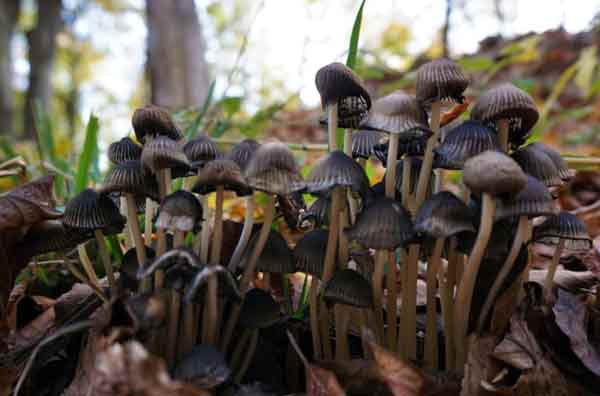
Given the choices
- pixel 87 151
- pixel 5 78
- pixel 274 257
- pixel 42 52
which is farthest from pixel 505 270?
pixel 42 52

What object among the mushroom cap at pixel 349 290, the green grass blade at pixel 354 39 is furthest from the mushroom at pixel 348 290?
the green grass blade at pixel 354 39

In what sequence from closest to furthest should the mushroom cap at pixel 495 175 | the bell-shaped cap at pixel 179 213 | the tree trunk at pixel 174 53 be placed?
the mushroom cap at pixel 495 175 < the bell-shaped cap at pixel 179 213 < the tree trunk at pixel 174 53

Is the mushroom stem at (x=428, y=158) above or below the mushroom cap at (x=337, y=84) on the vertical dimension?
below

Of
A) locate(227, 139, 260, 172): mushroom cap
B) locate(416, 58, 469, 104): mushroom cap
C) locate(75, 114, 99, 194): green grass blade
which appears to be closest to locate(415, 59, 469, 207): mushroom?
locate(416, 58, 469, 104): mushroom cap

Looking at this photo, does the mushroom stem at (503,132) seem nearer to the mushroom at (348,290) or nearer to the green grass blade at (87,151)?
the mushroom at (348,290)

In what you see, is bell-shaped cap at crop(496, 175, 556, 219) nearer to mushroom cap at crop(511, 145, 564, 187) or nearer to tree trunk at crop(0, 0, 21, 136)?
mushroom cap at crop(511, 145, 564, 187)

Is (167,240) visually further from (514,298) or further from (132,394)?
(514,298)

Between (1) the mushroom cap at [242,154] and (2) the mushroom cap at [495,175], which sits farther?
(1) the mushroom cap at [242,154]

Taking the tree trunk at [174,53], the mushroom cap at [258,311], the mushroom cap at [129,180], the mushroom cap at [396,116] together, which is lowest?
the mushroom cap at [258,311]
